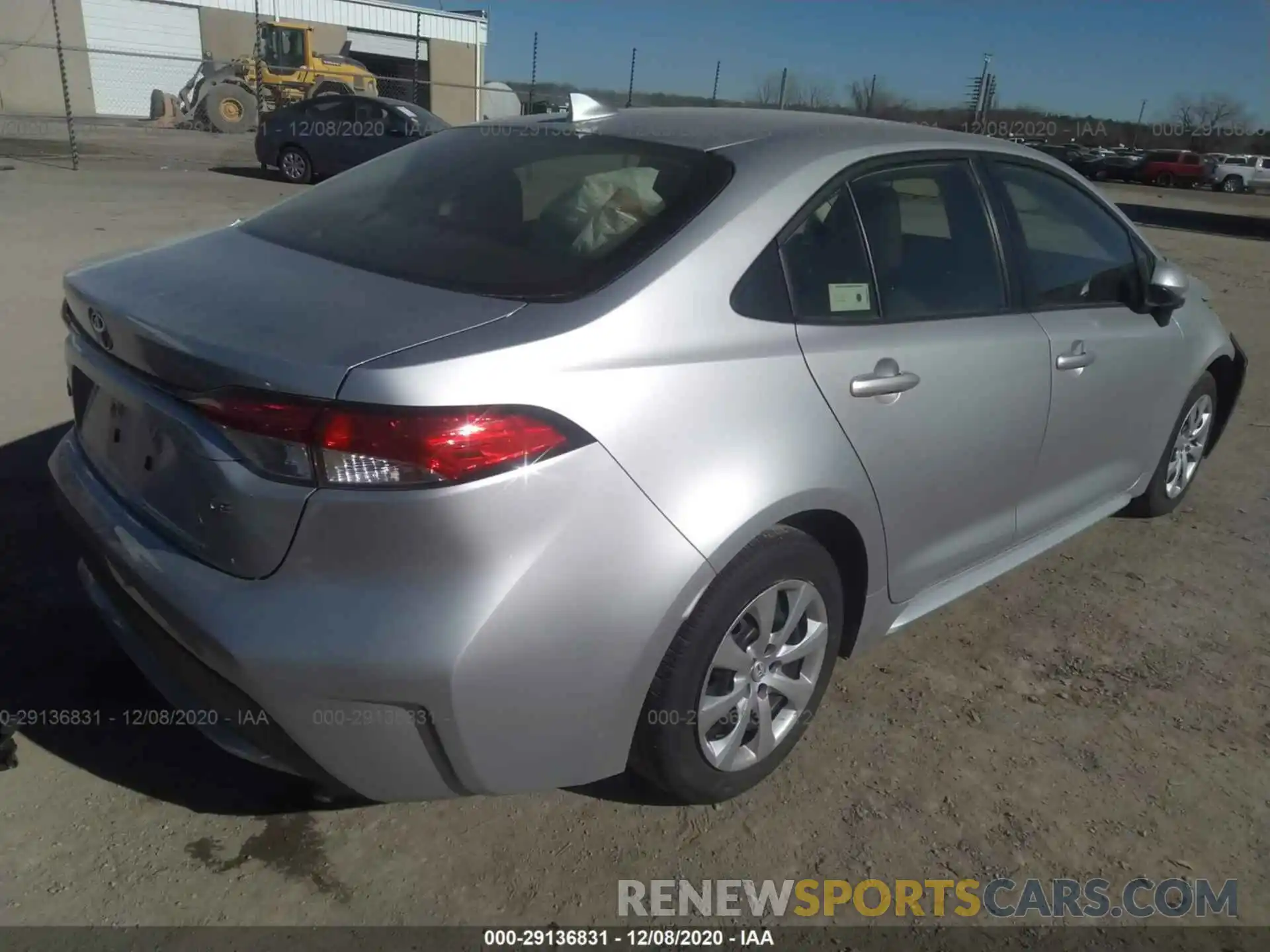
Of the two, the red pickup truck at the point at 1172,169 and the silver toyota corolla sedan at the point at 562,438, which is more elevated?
the silver toyota corolla sedan at the point at 562,438

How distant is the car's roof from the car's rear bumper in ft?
3.89

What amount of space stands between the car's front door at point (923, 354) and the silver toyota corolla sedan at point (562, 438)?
1 centimetres

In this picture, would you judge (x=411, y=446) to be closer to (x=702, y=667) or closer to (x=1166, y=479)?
(x=702, y=667)

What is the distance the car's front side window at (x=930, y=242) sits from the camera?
2684mm

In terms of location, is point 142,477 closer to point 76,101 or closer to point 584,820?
point 584,820

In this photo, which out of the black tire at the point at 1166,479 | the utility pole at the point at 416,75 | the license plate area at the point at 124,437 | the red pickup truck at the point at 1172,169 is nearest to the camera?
the license plate area at the point at 124,437

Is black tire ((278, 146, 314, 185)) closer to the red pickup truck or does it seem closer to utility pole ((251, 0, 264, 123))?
utility pole ((251, 0, 264, 123))

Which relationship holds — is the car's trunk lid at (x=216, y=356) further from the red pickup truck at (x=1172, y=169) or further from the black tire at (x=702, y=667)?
the red pickup truck at (x=1172, y=169)

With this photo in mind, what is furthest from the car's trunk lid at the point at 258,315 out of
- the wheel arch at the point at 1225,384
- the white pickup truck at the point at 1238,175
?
the white pickup truck at the point at 1238,175

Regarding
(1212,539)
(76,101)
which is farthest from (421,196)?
(76,101)

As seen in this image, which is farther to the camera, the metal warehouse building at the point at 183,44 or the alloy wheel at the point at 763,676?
the metal warehouse building at the point at 183,44

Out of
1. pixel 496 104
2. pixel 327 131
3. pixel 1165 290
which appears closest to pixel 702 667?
pixel 1165 290

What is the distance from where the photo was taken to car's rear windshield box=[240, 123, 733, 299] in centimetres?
221

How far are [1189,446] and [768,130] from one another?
2.84 meters
